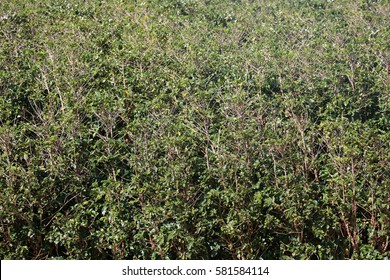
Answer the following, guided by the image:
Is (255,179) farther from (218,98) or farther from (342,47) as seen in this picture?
(342,47)

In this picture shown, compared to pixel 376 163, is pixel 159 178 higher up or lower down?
lower down

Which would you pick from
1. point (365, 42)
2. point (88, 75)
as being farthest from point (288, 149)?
point (365, 42)

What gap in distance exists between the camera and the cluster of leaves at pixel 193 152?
17.5ft

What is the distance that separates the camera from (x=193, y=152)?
569 centimetres

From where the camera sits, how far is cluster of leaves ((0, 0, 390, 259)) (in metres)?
5.33

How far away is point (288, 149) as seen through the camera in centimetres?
580

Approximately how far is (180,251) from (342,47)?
13.3ft

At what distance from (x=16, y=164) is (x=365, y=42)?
4891mm

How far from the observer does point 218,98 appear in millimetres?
6703

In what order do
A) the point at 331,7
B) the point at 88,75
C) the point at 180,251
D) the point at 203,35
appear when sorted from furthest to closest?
the point at 331,7 → the point at 203,35 → the point at 88,75 → the point at 180,251

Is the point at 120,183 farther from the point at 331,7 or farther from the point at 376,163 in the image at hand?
the point at 331,7

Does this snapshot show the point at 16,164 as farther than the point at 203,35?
No

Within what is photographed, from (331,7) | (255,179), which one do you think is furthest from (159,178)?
(331,7)

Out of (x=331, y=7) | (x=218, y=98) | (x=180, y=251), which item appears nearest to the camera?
(x=180, y=251)
